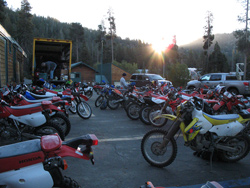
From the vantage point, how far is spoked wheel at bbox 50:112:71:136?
16.8ft

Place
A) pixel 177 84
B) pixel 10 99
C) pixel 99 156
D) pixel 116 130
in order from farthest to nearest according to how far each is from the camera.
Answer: pixel 177 84 → pixel 116 130 → pixel 10 99 → pixel 99 156

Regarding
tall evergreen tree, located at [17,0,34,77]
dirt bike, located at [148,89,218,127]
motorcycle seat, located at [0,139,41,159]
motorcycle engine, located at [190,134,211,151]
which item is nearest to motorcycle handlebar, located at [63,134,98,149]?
motorcycle seat, located at [0,139,41,159]

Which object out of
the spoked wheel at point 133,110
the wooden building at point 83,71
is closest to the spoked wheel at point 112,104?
the spoked wheel at point 133,110

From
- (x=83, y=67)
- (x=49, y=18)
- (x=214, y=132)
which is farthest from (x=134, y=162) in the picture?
(x=49, y=18)

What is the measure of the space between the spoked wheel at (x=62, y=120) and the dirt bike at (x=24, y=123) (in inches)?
23.0

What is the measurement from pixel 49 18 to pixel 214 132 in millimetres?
133395

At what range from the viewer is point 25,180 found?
1857 millimetres

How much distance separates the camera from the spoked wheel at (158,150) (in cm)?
371

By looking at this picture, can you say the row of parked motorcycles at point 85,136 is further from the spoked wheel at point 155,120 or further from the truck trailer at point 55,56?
the truck trailer at point 55,56

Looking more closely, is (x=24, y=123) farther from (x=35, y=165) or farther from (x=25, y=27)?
(x=25, y=27)

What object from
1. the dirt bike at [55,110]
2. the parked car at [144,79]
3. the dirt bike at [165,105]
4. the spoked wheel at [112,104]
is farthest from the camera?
the parked car at [144,79]

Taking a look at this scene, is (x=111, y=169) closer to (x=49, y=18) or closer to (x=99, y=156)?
(x=99, y=156)

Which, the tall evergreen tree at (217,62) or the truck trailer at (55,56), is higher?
the tall evergreen tree at (217,62)

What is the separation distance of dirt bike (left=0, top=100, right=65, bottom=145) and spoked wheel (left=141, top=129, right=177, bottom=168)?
179 centimetres
